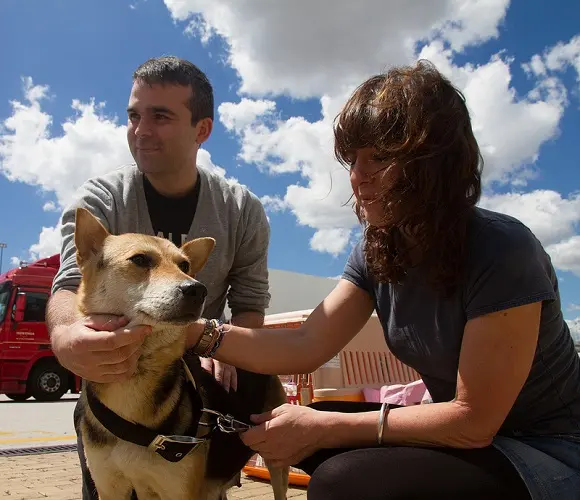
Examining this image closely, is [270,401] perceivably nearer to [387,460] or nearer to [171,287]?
[171,287]

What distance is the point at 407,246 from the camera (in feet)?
7.35

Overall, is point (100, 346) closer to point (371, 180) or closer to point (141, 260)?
point (141, 260)

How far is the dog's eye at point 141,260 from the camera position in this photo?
2.46 metres

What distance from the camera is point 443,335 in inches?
80.7

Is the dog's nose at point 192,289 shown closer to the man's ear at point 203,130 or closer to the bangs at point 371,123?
the bangs at point 371,123

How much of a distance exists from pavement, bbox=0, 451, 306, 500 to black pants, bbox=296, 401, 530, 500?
259 centimetres

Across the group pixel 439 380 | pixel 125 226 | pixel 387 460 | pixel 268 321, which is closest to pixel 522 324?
pixel 439 380

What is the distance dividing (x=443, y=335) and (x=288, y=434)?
2.27 ft

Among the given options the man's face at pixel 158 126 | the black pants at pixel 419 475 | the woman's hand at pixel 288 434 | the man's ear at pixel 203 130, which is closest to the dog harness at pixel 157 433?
the woman's hand at pixel 288 434

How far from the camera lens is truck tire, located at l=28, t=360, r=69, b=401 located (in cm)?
1316

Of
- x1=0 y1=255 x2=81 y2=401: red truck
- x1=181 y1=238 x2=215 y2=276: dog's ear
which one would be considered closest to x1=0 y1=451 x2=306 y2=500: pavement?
x1=181 y1=238 x2=215 y2=276: dog's ear

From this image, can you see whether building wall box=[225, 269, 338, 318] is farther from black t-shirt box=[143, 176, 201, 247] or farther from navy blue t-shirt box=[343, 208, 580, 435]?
navy blue t-shirt box=[343, 208, 580, 435]

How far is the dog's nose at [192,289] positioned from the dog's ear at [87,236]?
520mm

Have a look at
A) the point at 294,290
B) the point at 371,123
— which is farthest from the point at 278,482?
the point at 294,290
